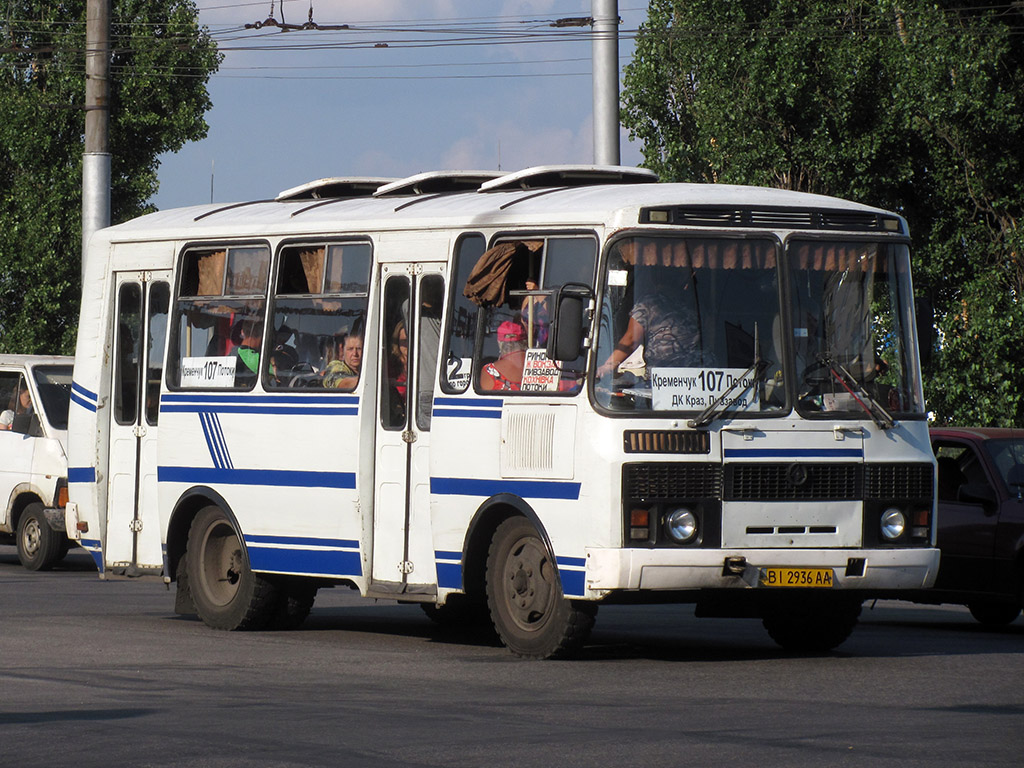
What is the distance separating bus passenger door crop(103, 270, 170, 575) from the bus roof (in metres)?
0.50

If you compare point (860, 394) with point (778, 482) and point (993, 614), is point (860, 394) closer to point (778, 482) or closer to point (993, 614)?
point (778, 482)

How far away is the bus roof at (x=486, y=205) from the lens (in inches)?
500

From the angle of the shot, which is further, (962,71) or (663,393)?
(962,71)

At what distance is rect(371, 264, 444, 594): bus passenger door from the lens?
1366 cm

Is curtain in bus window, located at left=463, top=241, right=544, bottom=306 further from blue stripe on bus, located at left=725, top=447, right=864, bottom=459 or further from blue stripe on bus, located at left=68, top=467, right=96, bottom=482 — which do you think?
blue stripe on bus, located at left=68, top=467, right=96, bottom=482

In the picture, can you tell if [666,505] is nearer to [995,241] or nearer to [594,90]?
[594,90]

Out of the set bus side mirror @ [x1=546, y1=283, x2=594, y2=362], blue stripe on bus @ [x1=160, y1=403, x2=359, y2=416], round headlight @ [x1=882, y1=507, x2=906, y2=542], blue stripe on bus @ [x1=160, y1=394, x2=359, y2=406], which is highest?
bus side mirror @ [x1=546, y1=283, x2=594, y2=362]

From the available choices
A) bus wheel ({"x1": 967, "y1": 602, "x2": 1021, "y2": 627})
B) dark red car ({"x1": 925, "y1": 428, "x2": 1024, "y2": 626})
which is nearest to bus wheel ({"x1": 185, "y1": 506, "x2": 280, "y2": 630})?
dark red car ({"x1": 925, "y1": 428, "x2": 1024, "y2": 626})

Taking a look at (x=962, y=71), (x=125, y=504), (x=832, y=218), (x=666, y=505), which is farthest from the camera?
(x=962, y=71)

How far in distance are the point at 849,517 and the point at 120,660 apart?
4.38 meters

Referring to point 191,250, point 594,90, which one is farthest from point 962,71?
point 191,250

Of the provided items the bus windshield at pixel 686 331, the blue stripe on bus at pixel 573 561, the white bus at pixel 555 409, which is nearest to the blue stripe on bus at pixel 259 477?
the white bus at pixel 555 409

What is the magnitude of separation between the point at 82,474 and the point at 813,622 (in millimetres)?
5752

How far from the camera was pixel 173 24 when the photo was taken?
42.7 m
